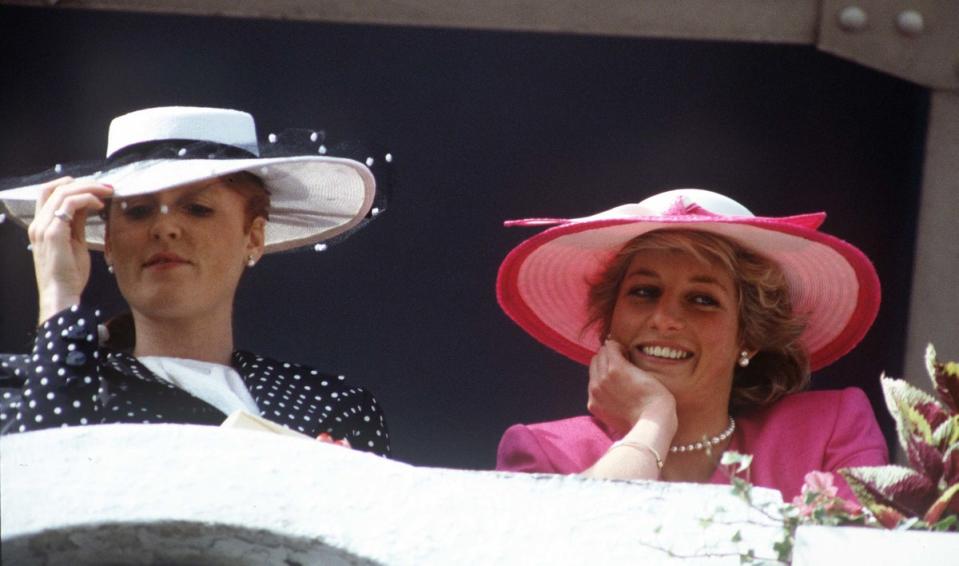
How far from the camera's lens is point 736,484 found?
3.11 meters

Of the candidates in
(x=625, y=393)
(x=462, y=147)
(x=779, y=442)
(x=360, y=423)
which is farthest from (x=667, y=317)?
(x=462, y=147)

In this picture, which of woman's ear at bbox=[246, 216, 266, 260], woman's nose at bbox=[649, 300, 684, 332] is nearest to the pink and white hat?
woman's nose at bbox=[649, 300, 684, 332]

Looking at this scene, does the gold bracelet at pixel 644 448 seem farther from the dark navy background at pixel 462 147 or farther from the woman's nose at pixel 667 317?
the dark navy background at pixel 462 147

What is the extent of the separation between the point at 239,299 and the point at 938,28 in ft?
6.14

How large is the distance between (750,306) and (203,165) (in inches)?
43.1

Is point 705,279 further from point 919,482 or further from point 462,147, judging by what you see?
point 462,147

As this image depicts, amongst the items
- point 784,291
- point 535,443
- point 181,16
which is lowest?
point 535,443

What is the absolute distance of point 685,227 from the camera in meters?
4.06

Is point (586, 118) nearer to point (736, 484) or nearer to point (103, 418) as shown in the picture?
point (103, 418)

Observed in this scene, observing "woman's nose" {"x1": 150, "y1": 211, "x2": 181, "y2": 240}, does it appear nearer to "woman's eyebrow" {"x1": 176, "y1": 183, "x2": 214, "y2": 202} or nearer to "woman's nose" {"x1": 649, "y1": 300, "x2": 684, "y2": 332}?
"woman's eyebrow" {"x1": 176, "y1": 183, "x2": 214, "y2": 202}

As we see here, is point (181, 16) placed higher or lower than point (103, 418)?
higher

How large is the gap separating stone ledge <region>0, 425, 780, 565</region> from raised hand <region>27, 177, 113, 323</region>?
694 mm

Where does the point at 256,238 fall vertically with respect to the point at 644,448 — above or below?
above

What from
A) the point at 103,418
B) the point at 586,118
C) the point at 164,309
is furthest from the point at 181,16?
the point at 103,418
